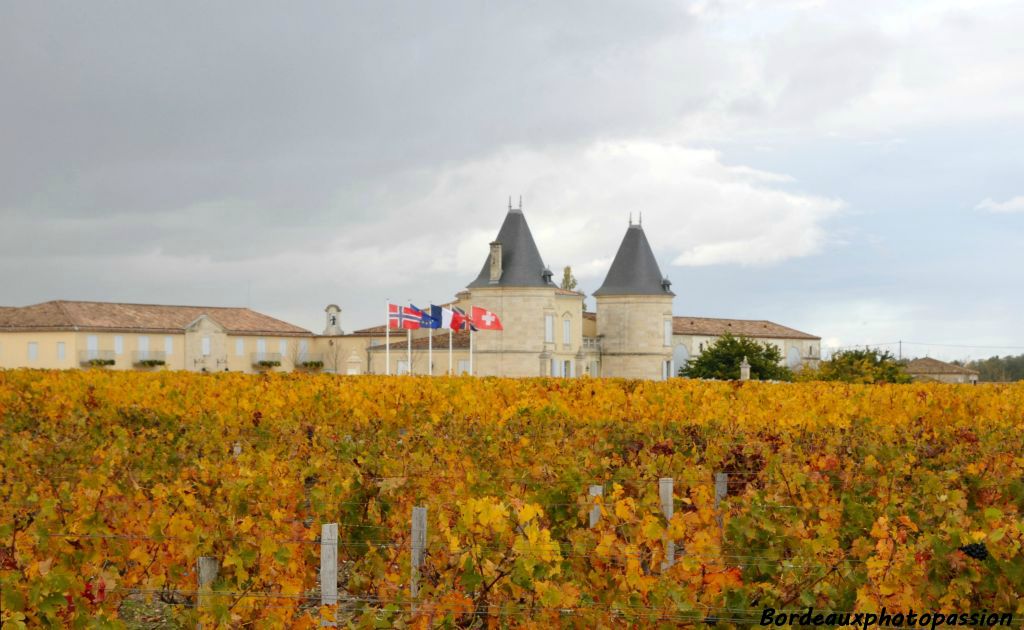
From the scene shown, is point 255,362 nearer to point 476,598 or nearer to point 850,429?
point 850,429

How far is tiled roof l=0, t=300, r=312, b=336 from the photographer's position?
50.8 m

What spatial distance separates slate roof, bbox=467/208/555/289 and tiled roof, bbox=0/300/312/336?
15.3m

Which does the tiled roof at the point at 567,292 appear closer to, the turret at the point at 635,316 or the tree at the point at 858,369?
the turret at the point at 635,316

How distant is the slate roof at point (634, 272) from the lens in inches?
2032

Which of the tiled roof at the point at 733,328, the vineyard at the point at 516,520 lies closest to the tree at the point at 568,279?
the tiled roof at the point at 733,328

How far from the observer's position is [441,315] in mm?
36531

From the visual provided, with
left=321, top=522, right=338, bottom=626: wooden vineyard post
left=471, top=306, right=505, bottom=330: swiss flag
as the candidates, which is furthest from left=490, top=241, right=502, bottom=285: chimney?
left=321, top=522, right=338, bottom=626: wooden vineyard post

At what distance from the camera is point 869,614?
5.03 m

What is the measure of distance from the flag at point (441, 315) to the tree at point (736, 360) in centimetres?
1750

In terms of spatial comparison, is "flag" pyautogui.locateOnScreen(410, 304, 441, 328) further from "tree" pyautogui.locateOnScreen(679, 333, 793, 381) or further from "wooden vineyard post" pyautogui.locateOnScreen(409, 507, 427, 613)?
"wooden vineyard post" pyautogui.locateOnScreen(409, 507, 427, 613)

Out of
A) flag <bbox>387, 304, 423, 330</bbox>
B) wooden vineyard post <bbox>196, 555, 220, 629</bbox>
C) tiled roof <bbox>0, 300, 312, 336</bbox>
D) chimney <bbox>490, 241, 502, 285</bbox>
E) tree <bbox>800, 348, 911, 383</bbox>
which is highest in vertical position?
chimney <bbox>490, 241, 502, 285</bbox>

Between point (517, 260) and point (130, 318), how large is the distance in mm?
20040

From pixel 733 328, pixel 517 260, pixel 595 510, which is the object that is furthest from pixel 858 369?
pixel 595 510

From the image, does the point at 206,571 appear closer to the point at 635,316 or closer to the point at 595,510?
the point at 595,510
